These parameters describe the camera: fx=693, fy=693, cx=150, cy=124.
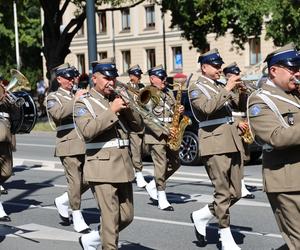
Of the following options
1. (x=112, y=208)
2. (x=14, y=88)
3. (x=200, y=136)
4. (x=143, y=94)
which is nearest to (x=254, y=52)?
(x=14, y=88)

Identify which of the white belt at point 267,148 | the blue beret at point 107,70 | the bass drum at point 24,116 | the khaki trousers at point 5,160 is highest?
the blue beret at point 107,70

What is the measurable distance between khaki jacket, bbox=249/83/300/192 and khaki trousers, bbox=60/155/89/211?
3570 mm

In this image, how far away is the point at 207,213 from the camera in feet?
24.2

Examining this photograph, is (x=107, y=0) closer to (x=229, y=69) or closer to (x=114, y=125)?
(x=229, y=69)

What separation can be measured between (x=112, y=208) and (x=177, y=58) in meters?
45.7

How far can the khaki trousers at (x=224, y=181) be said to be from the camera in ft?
23.2

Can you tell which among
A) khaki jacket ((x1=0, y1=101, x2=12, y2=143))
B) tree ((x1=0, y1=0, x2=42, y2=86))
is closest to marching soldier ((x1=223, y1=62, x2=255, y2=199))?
khaki jacket ((x1=0, y1=101, x2=12, y2=143))

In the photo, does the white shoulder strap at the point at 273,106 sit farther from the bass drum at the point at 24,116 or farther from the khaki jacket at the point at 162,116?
the bass drum at the point at 24,116

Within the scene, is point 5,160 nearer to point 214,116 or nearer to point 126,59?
point 214,116


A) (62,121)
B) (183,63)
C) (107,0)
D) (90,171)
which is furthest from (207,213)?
(183,63)

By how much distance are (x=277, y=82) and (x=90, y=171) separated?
77.0 inches

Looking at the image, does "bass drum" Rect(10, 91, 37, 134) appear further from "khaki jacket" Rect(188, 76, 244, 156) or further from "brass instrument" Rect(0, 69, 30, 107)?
"khaki jacket" Rect(188, 76, 244, 156)

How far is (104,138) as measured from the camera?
6230 mm

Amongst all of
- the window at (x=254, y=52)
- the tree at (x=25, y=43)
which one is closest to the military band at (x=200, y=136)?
the window at (x=254, y=52)
